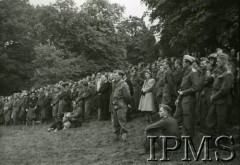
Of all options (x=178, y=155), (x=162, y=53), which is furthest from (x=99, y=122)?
(x=178, y=155)

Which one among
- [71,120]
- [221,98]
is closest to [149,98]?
[71,120]

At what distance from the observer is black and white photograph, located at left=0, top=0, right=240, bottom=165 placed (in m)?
8.52

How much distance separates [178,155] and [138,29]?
1556 inches

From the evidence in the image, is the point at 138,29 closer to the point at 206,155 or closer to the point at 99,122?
the point at 99,122

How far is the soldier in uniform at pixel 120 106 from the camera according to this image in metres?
11.2

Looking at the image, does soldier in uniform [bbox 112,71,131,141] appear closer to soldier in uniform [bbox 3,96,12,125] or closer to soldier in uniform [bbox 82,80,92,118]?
soldier in uniform [bbox 82,80,92,118]

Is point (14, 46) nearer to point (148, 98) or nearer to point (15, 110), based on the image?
point (15, 110)

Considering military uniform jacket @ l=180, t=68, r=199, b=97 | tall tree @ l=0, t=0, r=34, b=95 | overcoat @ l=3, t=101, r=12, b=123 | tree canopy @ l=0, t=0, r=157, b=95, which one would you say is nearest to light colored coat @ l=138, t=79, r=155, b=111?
military uniform jacket @ l=180, t=68, r=199, b=97

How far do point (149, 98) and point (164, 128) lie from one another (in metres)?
4.97

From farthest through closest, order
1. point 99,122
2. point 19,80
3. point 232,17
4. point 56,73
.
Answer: point 19,80 → point 56,73 → point 99,122 → point 232,17

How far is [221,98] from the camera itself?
8.28 metres

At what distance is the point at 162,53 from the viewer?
2102 cm

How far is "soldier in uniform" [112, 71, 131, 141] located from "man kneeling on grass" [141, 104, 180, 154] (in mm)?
2124

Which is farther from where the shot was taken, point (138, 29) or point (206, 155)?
point (138, 29)
